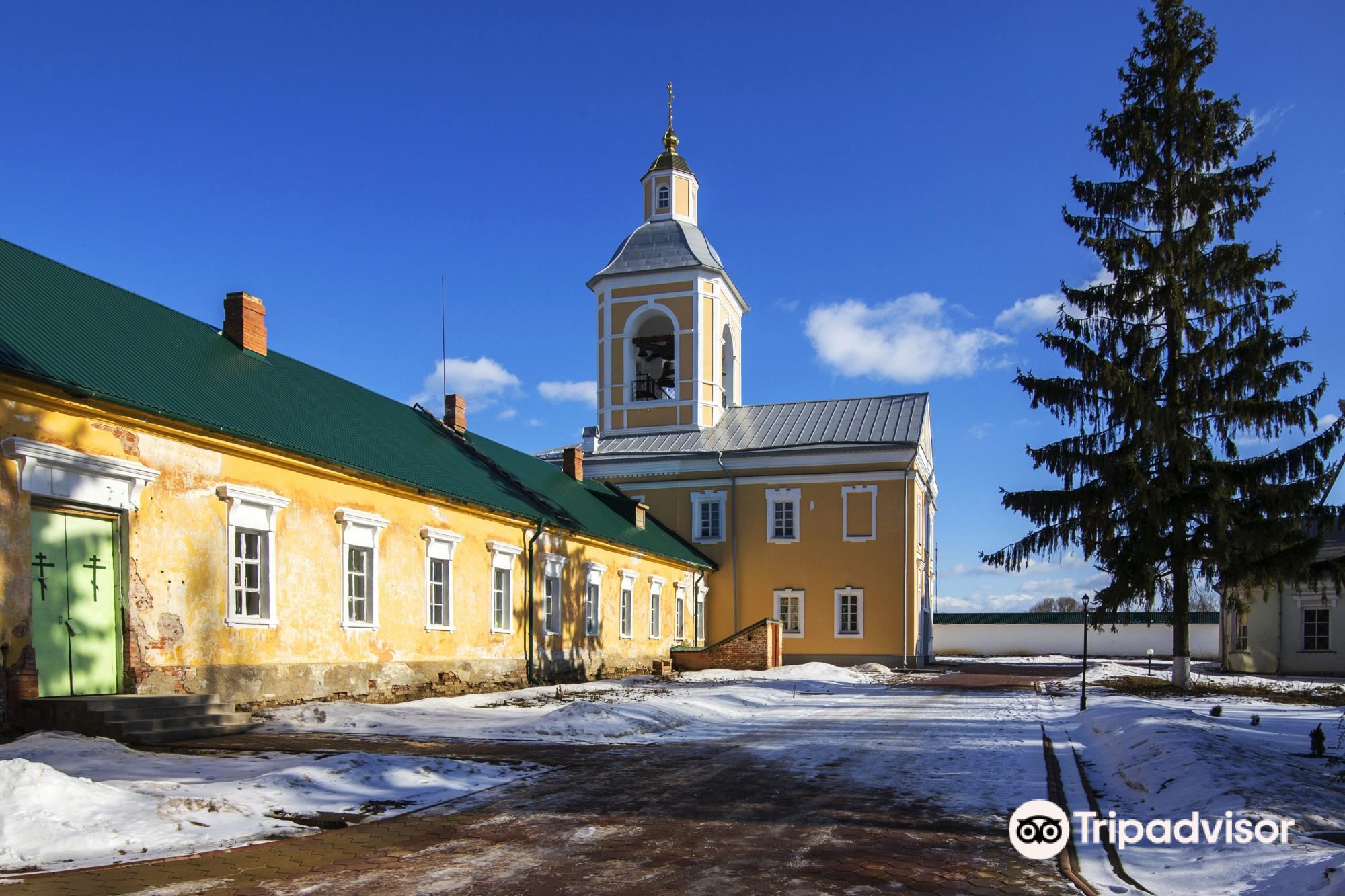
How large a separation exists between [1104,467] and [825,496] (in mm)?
14385

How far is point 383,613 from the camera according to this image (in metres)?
17.4

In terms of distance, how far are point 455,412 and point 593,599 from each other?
5.88 metres

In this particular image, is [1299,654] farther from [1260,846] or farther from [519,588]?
[1260,846]

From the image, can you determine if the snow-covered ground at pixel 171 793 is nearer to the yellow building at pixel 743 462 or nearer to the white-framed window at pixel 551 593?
the white-framed window at pixel 551 593

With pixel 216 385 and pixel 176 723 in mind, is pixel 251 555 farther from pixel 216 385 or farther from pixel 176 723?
pixel 176 723

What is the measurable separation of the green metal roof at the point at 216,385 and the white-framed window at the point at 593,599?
137cm

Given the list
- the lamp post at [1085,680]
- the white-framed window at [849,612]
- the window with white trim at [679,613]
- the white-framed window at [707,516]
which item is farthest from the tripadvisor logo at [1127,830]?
the white-framed window at [707,516]

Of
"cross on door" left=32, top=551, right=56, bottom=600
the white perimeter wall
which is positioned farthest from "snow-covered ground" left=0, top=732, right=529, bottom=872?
the white perimeter wall

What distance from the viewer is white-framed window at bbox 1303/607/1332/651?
3102 cm

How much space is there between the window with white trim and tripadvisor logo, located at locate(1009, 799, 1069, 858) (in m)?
24.8

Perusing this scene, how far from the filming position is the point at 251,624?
14.3 meters

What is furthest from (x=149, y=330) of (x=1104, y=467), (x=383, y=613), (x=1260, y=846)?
(x=1104, y=467)

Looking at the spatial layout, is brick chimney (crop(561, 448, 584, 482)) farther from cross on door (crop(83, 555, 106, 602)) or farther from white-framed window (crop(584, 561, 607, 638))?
cross on door (crop(83, 555, 106, 602))

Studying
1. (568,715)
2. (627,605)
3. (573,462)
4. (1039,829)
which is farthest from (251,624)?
(573,462)
